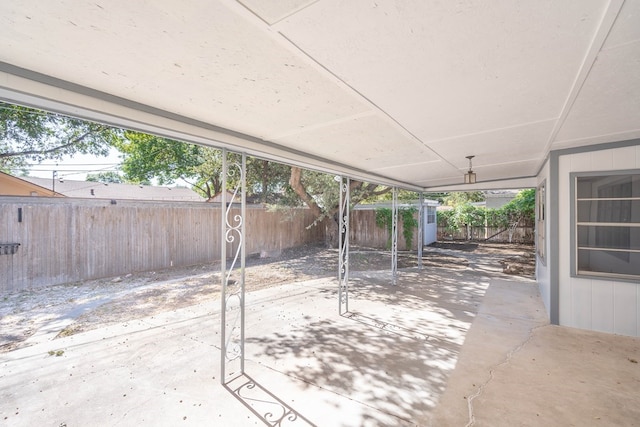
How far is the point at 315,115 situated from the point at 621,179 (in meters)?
4.31

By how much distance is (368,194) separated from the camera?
8781 millimetres

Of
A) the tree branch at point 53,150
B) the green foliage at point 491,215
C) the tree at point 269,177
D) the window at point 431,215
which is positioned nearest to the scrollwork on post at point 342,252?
the tree at point 269,177

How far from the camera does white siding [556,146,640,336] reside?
11.2ft

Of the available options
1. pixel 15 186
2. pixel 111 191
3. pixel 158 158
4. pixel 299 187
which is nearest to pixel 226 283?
pixel 299 187

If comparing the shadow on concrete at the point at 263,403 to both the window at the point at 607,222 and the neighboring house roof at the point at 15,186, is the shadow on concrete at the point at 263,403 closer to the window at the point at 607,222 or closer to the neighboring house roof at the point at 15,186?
the window at the point at 607,222

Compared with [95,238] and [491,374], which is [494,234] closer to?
[491,374]

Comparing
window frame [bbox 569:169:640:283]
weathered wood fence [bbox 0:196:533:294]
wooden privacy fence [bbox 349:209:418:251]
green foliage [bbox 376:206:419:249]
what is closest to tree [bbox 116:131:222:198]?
weathered wood fence [bbox 0:196:533:294]

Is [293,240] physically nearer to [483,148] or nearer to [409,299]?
[409,299]

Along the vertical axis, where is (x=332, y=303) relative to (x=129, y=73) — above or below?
below

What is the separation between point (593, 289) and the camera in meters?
3.61

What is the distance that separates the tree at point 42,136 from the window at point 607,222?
9077mm

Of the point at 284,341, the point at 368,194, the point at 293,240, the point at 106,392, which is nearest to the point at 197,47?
the point at 106,392

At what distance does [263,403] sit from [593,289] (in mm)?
4337

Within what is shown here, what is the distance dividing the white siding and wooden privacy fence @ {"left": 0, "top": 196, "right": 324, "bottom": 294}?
7782 mm
